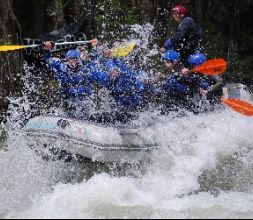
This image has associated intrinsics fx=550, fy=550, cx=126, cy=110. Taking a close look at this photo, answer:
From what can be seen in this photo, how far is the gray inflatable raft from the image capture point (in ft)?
22.1

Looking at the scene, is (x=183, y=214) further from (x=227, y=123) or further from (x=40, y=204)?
(x=227, y=123)

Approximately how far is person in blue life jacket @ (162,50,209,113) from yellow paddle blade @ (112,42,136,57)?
1.97ft

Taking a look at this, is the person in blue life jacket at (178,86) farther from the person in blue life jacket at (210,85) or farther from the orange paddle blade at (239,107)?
the orange paddle blade at (239,107)

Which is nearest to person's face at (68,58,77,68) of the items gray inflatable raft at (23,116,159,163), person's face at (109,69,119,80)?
person's face at (109,69,119,80)

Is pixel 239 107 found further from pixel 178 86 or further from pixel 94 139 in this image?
pixel 94 139

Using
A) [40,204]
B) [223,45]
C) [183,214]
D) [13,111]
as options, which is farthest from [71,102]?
[223,45]

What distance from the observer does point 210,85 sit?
8.04m

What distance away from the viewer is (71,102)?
24.9ft

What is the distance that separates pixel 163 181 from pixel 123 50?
2.20m

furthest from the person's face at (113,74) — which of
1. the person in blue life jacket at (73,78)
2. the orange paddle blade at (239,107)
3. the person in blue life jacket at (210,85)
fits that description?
the orange paddle blade at (239,107)

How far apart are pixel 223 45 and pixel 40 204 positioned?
9.44 meters

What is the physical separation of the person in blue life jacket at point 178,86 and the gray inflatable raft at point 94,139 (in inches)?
31.6

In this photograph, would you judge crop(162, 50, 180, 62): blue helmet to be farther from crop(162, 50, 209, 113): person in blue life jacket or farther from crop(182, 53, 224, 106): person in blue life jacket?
crop(182, 53, 224, 106): person in blue life jacket

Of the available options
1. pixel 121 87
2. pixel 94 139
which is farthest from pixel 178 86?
pixel 94 139
